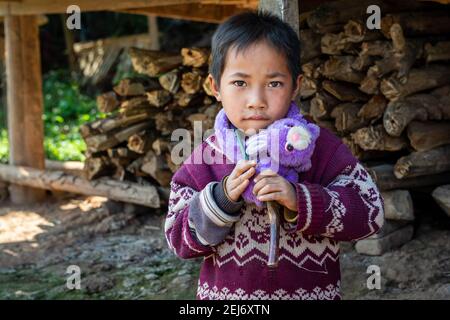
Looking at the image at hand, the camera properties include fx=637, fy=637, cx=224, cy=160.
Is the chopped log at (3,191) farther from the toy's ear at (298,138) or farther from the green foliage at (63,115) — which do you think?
the toy's ear at (298,138)

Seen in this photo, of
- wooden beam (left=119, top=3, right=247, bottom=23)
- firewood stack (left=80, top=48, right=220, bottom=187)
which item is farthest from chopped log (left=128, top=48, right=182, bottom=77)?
wooden beam (left=119, top=3, right=247, bottom=23)

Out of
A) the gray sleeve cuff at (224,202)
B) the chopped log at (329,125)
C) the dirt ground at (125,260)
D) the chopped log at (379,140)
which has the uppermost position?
the gray sleeve cuff at (224,202)

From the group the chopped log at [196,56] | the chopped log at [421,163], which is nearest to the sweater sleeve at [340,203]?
the chopped log at [421,163]

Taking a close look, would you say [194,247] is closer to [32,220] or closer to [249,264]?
[249,264]

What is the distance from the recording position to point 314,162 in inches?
73.2

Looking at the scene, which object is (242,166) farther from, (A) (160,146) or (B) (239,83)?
(A) (160,146)

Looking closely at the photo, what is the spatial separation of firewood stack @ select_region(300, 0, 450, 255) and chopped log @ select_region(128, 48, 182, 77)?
1391 millimetres

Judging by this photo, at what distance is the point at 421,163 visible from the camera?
13.8 feet

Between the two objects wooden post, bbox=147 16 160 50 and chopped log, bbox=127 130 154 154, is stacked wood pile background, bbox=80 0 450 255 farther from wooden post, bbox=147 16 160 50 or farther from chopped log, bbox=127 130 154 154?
wooden post, bbox=147 16 160 50

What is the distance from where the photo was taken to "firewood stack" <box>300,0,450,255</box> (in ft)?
13.9

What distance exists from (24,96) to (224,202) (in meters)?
5.66

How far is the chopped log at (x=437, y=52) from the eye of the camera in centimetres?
433

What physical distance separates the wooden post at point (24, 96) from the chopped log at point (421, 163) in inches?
167

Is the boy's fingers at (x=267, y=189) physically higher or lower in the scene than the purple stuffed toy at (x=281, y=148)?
lower
